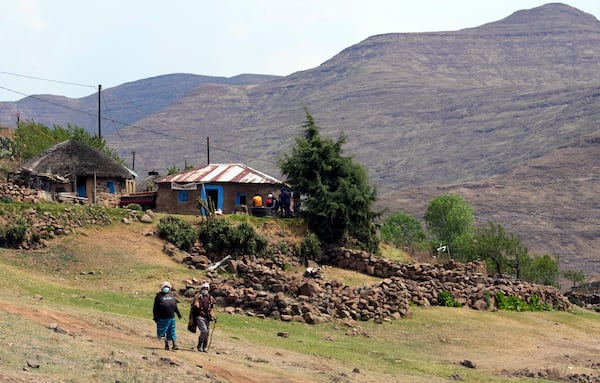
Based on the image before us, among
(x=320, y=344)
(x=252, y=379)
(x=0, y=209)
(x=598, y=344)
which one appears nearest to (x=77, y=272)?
(x=0, y=209)

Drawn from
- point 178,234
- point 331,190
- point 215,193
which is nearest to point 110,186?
point 215,193

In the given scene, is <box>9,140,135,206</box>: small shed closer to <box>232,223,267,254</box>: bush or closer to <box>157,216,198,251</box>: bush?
<box>157,216,198,251</box>: bush

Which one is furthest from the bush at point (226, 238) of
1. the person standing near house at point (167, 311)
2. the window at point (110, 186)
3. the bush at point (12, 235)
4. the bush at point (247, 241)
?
the person standing near house at point (167, 311)

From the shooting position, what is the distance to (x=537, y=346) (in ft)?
97.5

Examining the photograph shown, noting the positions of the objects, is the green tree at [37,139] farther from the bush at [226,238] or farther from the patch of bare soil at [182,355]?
the patch of bare soil at [182,355]

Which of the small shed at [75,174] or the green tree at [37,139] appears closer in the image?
the small shed at [75,174]

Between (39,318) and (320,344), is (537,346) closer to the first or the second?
(320,344)

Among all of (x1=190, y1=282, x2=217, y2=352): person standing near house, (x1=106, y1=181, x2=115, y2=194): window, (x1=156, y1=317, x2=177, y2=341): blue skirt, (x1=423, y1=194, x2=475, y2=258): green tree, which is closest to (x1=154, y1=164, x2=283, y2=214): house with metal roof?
(x1=106, y1=181, x2=115, y2=194): window

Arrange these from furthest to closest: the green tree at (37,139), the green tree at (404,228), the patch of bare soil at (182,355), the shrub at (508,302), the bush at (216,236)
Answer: the green tree at (404,228)
the green tree at (37,139)
the bush at (216,236)
the shrub at (508,302)
the patch of bare soil at (182,355)

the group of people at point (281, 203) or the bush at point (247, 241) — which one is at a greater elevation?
the group of people at point (281, 203)

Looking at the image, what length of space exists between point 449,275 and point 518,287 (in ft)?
11.1

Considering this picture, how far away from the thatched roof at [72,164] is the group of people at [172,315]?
28665 mm

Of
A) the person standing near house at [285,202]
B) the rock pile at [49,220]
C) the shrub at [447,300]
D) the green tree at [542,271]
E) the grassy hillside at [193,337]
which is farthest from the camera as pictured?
the green tree at [542,271]

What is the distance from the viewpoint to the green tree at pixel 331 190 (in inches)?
1730
